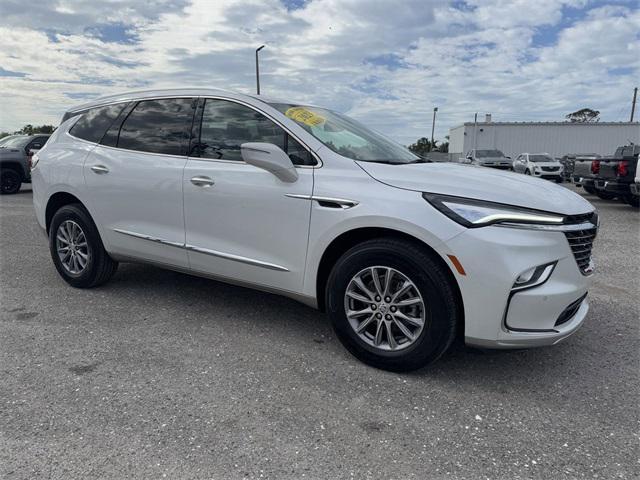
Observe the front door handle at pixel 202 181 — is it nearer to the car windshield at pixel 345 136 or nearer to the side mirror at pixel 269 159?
the side mirror at pixel 269 159

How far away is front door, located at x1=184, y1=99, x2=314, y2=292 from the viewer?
328cm

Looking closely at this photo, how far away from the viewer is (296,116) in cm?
353

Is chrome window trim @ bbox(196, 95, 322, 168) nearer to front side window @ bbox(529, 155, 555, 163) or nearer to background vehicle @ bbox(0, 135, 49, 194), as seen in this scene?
background vehicle @ bbox(0, 135, 49, 194)

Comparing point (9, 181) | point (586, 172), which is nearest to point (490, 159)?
point (586, 172)

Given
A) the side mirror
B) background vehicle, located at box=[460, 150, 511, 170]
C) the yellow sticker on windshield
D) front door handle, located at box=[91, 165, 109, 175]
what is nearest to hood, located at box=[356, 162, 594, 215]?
the side mirror

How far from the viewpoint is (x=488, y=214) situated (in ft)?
8.89

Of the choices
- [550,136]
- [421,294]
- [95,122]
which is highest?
[550,136]

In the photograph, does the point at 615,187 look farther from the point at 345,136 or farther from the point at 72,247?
the point at 72,247

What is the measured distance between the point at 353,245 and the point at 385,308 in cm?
47

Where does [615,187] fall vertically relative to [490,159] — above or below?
below

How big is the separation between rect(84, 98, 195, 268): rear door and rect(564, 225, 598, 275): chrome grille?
263 cm

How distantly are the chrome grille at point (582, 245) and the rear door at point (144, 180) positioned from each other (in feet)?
8.63

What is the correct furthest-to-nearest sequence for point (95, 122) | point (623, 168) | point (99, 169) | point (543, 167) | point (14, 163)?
point (543, 167)
point (14, 163)
point (623, 168)
point (95, 122)
point (99, 169)

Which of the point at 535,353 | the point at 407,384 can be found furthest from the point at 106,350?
the point at 535,353
